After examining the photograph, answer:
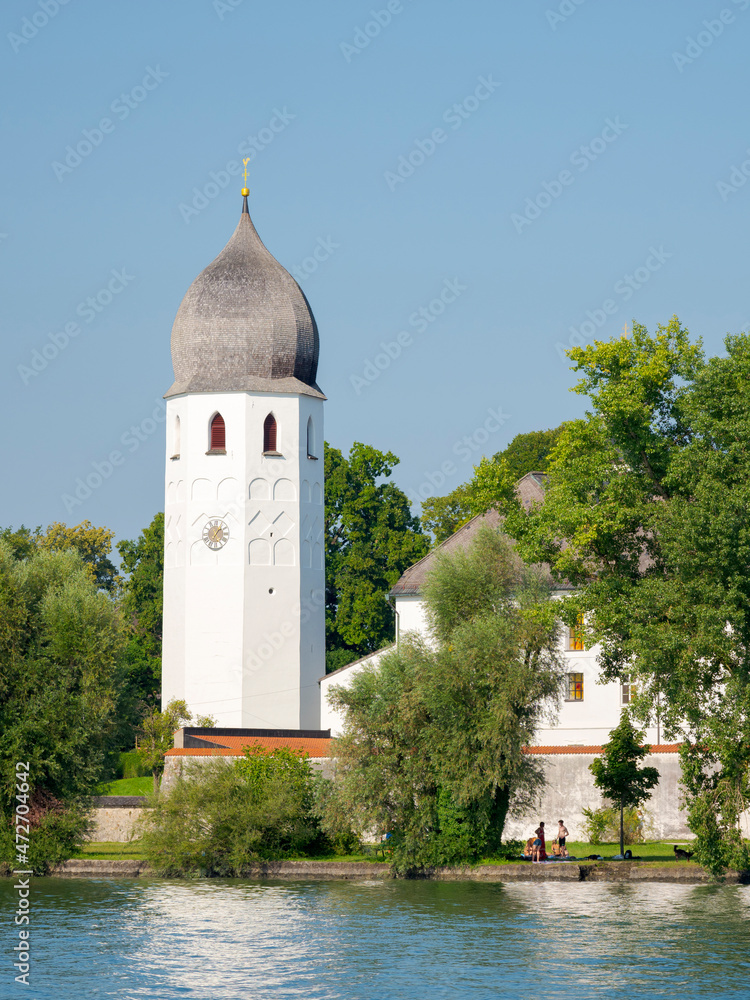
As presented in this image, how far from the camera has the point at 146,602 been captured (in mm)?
71250

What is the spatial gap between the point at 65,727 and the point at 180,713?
2169cm

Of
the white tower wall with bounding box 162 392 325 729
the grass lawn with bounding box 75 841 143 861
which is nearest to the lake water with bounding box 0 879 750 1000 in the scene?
the grass lawn with bounding box 75 841 143 861

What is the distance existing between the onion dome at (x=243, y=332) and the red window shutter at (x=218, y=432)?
118cm

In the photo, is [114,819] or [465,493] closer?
[114,819]

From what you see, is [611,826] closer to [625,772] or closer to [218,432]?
[625,772]

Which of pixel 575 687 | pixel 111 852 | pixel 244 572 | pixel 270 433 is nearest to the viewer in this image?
pixel 111 852

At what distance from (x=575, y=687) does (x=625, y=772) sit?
13892 millimetres

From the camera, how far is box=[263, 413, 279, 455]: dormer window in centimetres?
6072

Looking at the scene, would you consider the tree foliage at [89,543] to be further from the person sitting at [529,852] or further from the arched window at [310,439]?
the person sitting at [529,852]

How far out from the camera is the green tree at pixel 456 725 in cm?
3597

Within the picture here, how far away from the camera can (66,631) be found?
37.8 m

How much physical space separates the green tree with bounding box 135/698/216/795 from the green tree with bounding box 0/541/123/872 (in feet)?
64.6

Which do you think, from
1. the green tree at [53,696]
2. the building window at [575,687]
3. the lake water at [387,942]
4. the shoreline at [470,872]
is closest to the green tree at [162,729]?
the building window at [575,687]

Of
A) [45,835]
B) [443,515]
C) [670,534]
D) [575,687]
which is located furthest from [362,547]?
[670,534]
